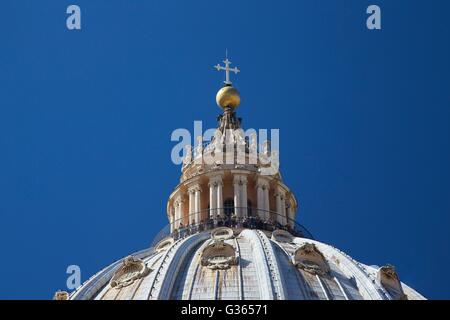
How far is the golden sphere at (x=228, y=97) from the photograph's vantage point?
87.8 metres

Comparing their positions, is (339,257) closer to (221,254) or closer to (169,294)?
(221,254)

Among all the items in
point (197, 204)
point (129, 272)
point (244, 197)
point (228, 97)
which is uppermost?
point (228, 97)

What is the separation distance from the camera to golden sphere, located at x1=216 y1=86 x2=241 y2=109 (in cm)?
8781

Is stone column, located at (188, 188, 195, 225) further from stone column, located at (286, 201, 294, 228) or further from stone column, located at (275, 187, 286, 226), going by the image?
stone column, located at (286, 201, 294, 228)

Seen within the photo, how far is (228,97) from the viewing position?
87.9 meters

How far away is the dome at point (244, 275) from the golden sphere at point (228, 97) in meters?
15.9

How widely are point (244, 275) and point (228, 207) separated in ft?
44.4

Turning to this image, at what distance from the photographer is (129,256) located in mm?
71688

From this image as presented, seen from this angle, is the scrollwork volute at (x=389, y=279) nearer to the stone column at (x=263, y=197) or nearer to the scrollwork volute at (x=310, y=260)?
the scrollwork volute at (x=310, y=260)

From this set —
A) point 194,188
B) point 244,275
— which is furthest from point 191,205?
point 244,275

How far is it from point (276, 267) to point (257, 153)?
18.9 meters

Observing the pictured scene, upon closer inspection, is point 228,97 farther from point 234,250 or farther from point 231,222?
point 234,250

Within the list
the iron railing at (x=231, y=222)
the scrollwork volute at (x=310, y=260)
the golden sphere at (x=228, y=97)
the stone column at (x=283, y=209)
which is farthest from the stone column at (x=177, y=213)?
the scrollwork volute at (x=310, y=260)
